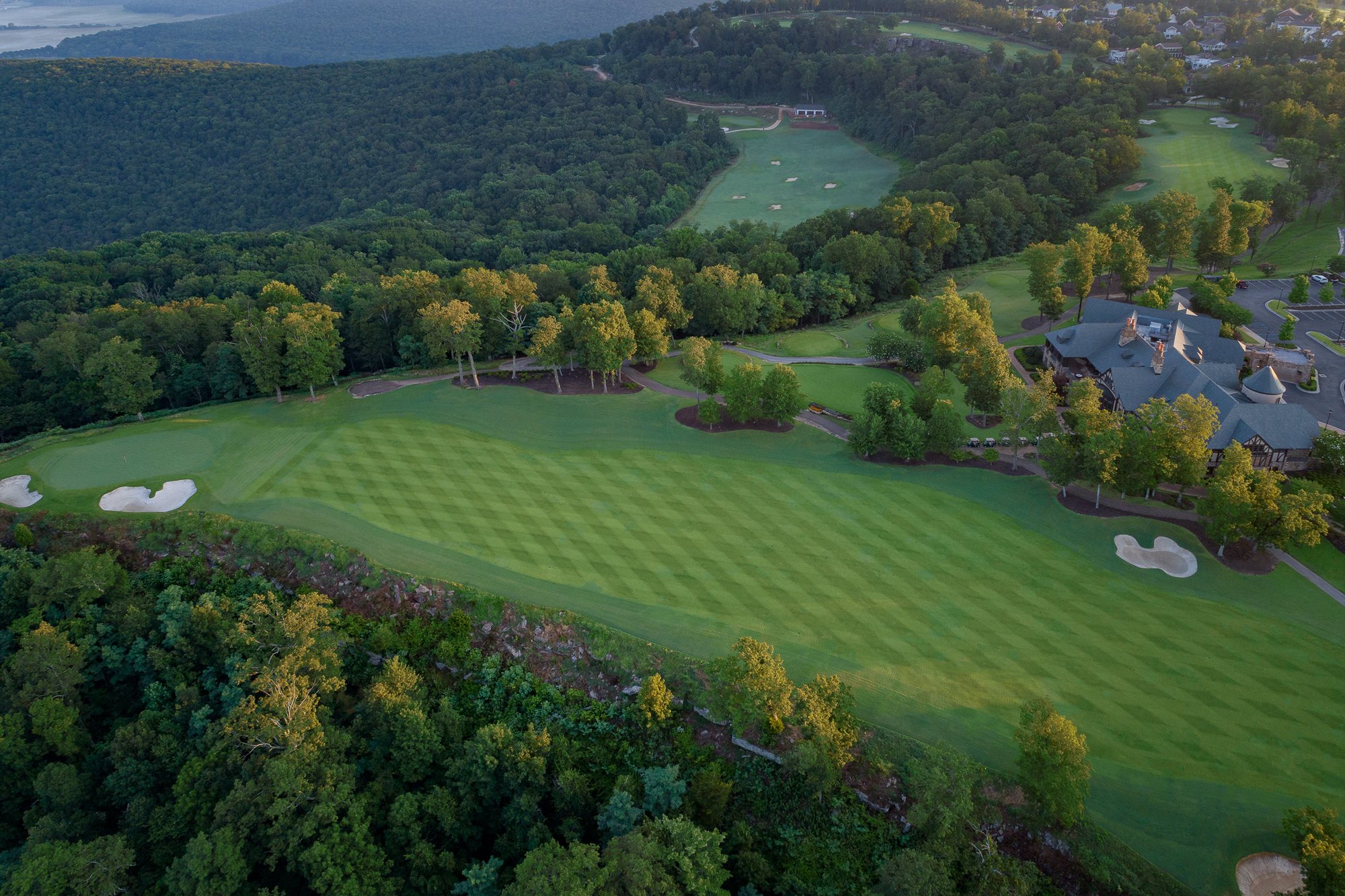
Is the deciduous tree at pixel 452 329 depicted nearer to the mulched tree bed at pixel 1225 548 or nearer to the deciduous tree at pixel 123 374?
the deciduous tree at pixel 123 374

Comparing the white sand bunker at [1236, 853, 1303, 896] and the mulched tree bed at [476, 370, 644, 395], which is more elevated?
the mulched tree bed at [476, 370, 644, 395]

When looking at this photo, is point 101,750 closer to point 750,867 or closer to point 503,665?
point 503,665

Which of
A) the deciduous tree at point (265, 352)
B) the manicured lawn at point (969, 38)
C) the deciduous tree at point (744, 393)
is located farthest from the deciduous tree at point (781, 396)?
the manicured lawn at point (969, 38)

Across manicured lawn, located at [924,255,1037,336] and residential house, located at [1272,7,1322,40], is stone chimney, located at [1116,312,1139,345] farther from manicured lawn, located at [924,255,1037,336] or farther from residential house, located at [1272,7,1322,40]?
residential house, located at [1272,7,1322,40]

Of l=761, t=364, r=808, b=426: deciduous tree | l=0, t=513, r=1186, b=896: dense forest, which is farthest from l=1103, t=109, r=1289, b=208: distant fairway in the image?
l=0, t=513, r=1186, b=896: dense forest

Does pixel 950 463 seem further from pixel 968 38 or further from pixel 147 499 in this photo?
pixel 968 38

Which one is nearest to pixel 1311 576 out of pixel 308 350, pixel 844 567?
pixel 844 567

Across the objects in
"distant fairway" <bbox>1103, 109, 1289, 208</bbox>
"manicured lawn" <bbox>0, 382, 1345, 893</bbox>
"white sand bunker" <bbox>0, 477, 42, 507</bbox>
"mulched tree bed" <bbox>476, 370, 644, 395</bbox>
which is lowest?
"manicured lawn" <bbox>0, 382, 1345, 893</bbox>
